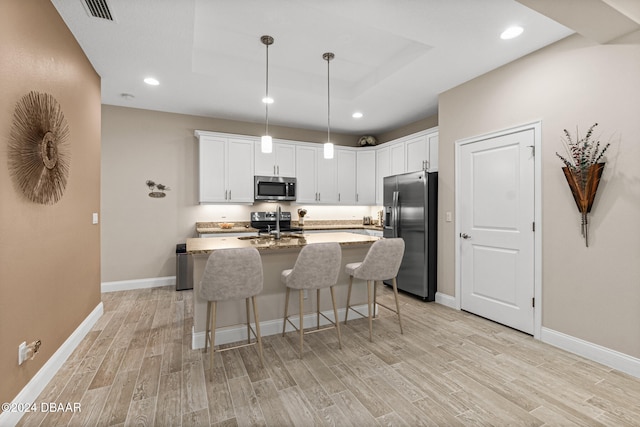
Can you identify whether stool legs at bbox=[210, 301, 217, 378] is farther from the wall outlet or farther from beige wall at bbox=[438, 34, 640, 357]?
beige wall at bbox=[438, 34, 640, 357]

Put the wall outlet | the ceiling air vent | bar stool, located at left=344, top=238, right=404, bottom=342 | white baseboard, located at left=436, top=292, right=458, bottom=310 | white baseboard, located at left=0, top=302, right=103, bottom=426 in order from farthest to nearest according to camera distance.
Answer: white baseboard, located at left=436, top=292, right=458, bottom=310, bar stool, located at left=344, top=238, right=404, bottom=342, the ceiling air vent, the wall outlet, white baseboard, located at left=0, top=302, right=103, bottom=426

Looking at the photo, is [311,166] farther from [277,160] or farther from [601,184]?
[601,184]

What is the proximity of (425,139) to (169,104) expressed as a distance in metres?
3.85

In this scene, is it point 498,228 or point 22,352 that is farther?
point 498,228

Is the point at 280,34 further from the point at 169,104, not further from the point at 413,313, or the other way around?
the point at 413,313

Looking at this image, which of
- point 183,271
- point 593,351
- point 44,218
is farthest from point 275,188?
point 593,351

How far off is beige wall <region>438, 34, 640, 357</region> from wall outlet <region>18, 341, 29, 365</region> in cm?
401

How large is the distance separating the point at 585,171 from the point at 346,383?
2529mm

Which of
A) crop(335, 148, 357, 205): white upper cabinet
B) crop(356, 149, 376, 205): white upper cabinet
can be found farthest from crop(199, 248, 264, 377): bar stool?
crop(356, 149, 376, 205): white upper cabinet

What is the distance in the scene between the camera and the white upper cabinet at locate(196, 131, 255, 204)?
4801 millimetres

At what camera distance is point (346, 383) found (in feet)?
7.00

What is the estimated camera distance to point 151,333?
297 centimetres

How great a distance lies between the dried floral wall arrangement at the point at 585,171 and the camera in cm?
242

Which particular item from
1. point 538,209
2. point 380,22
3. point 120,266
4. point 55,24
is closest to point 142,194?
point 120,266
